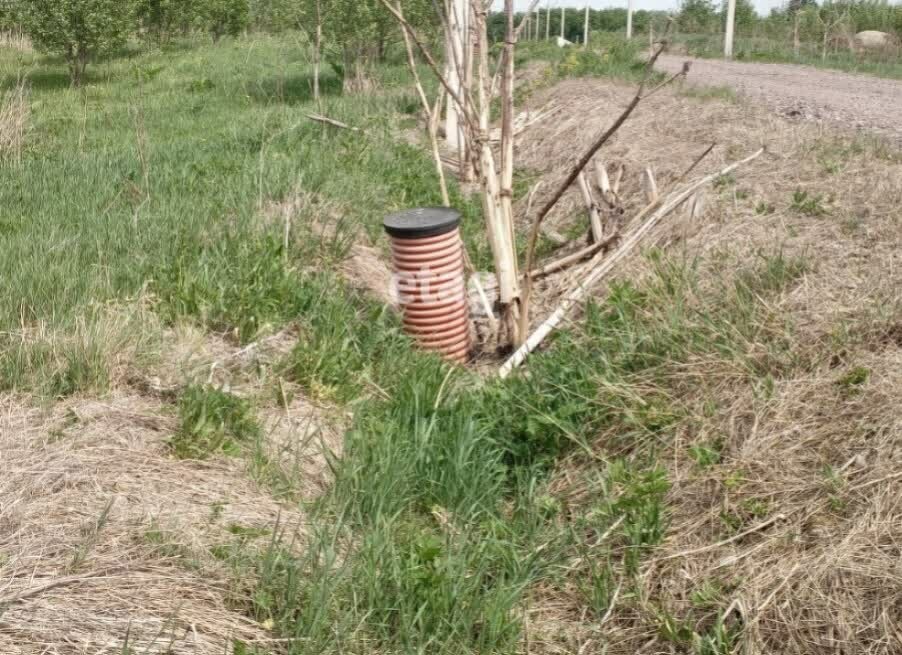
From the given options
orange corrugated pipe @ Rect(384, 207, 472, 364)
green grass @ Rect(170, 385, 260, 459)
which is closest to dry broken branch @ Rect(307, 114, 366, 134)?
orange corrugated pipe @ Rect(384, 207, 472, 364)

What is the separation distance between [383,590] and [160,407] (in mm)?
1378

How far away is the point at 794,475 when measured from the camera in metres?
3.13

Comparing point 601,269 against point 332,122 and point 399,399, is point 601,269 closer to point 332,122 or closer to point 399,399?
point 399,399

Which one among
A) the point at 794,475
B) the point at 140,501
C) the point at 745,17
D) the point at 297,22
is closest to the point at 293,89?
the point at 297,22

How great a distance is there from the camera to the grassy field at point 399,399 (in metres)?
2.76

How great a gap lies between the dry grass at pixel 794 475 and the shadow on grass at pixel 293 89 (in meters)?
8.79

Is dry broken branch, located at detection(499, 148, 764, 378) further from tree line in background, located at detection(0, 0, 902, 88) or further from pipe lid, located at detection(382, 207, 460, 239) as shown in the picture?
tree line in background, located at detection(0, 0, 902, 88)

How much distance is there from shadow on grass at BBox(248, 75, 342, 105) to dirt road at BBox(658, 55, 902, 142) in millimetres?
5629

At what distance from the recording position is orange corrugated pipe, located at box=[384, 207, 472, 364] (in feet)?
17.0

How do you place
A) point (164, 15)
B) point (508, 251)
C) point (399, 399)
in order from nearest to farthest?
point (399, 399) → point (508, 251) → point (164, 15)

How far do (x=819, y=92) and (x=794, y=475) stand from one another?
25.3 feet

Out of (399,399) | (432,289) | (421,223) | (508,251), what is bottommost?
(399,399)

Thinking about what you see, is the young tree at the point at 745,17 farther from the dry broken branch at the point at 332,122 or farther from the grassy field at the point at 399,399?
the grassy field at the point at 399,399

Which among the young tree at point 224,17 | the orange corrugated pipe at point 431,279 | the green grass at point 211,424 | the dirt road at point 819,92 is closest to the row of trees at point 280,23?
the dirt road at point 819,92
